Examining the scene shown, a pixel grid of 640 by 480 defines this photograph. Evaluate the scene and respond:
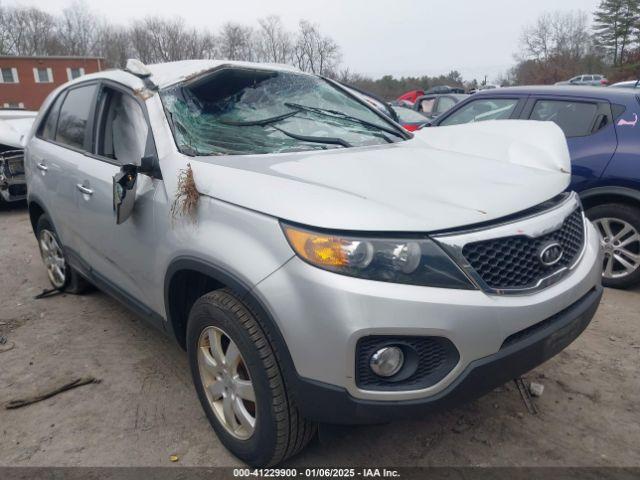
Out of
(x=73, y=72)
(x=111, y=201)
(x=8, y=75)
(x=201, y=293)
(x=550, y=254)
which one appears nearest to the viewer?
(x=550, y=254)

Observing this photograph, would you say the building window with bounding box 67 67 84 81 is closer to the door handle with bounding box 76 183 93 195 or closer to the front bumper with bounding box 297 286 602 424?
the door handle with bounding box 76 183 93 195

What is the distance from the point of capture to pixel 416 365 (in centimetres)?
171

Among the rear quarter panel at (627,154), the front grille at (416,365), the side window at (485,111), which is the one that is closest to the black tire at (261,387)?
the front grille at (416,365)

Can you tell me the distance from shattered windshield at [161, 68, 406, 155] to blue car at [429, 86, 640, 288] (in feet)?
6.35

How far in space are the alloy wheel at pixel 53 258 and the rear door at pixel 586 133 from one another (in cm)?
430

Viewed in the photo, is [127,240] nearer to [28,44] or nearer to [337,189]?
[337,189]

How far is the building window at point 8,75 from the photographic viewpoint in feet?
148

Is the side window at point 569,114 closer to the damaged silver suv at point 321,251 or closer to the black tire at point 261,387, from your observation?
the damaged silver suv at point 321,251

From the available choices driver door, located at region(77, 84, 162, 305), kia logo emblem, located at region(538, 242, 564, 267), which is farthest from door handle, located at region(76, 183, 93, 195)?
kia logo emblem, located at region(538, 242, 564, 267)

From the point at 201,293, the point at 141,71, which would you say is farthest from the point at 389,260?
the point at 141,71

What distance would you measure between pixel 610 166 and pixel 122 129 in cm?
364

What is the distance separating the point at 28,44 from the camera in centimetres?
6800

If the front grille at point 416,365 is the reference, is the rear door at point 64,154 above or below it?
above

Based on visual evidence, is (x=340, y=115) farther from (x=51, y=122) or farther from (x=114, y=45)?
(x=114, y=45)
